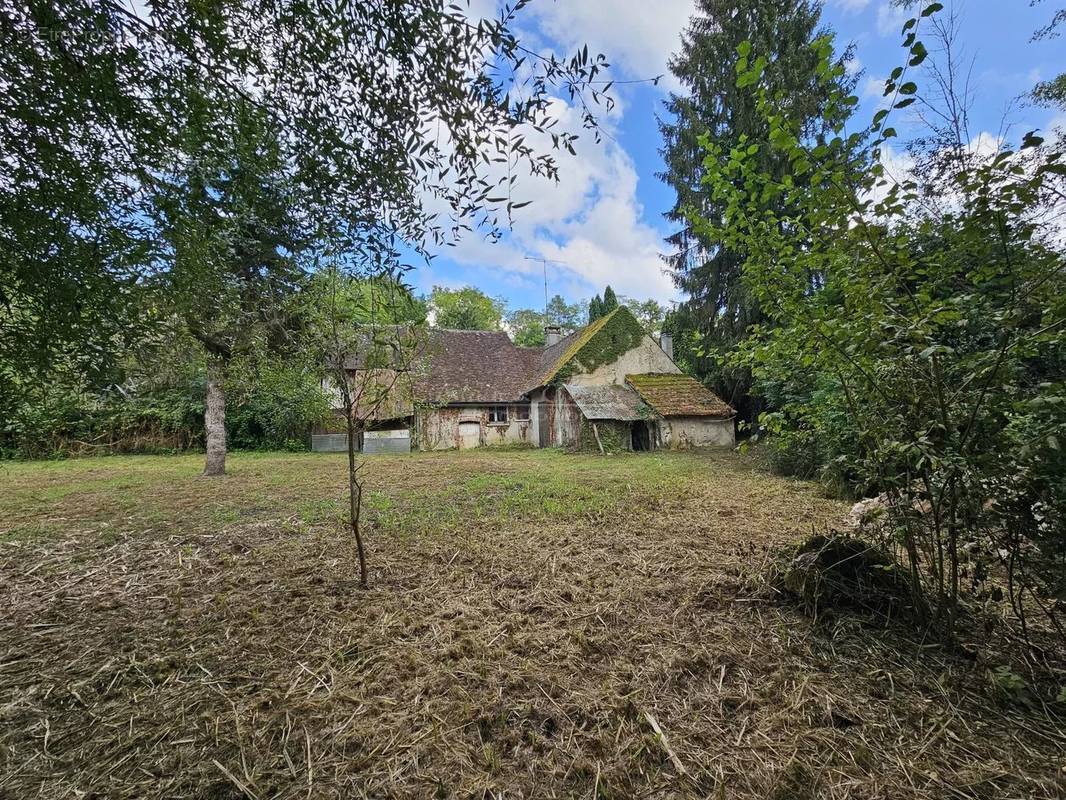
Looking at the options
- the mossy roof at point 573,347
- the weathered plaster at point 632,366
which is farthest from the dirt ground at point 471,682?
the mossy roof at point 573,347

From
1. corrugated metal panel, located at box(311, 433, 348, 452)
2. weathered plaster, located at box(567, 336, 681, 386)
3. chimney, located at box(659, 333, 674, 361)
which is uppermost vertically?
chimney, located at box(659, 333, 674, 361)

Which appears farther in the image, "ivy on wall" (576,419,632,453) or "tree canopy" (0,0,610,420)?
"ivy on wall" (576,419,632,453)

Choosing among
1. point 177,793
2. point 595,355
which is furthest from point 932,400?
point 595,355

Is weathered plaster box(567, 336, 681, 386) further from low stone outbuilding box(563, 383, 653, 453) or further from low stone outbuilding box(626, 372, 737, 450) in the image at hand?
low stone outbuilding box(626, 372, 737, 450)

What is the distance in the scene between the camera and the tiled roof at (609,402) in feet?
57.0

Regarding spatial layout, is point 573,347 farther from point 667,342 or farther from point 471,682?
point 471,682

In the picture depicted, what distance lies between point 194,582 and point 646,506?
18.9 ft

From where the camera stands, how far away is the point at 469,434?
21.3 m

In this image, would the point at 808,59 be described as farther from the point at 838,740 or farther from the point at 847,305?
the point at 838,740

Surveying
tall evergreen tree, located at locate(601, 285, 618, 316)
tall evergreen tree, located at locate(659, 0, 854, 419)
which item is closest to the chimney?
tall evergreen tree, located at locate(659, 0, 854, 419)

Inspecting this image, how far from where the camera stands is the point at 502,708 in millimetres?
2322

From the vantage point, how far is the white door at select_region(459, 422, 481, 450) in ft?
69.3

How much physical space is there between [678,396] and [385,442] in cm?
1277

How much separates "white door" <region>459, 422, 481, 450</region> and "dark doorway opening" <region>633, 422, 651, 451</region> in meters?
7.47
